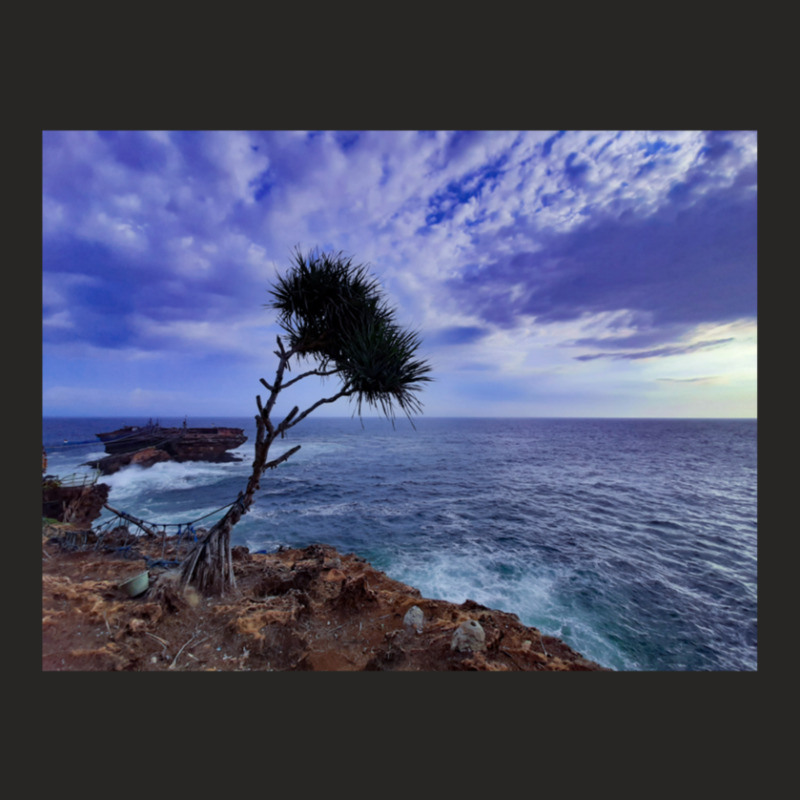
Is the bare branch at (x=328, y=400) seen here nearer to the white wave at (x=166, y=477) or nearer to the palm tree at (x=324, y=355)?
the palm tree at (x=324, y=355)

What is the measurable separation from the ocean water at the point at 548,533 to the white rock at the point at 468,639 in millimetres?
3945

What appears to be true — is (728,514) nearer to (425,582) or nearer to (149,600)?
(425,582)

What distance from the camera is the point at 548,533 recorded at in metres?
12.7

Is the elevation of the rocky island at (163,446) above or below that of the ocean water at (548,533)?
above

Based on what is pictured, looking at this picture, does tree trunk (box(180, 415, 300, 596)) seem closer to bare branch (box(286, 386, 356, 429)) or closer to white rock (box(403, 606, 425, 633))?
bare branch (box(286, 386, 356, 429))

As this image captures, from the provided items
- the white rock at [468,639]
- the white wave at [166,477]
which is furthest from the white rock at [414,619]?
the white wave at [166,477]

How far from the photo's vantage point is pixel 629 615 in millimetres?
7418

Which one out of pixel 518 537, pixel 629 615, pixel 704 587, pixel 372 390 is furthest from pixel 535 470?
pixel 372 390

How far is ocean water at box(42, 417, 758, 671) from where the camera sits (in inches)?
278

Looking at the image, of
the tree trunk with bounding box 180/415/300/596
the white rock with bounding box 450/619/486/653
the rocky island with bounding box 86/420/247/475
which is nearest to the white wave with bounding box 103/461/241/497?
the rocky island with bounding box 86/420/247/475

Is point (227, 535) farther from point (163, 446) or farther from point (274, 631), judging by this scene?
point (163, 446)

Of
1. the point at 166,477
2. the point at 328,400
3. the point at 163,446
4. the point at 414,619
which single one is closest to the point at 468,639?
the point at 414,619

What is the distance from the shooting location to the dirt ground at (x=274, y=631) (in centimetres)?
363

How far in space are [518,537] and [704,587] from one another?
537 cm
